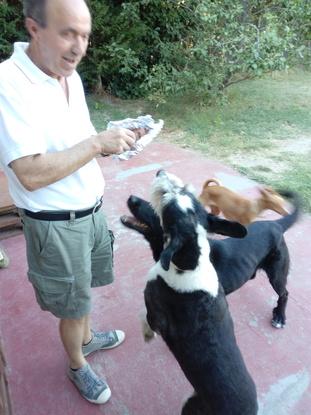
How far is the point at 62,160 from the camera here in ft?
5.26

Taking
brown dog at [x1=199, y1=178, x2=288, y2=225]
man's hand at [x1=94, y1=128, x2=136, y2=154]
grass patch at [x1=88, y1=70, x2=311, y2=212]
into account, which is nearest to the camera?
man's hand at [x1=94, y1=128, x2=136, y2=154]

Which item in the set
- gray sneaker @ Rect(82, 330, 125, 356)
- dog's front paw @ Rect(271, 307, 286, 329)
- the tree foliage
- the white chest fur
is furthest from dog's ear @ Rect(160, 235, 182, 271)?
the tree foliage

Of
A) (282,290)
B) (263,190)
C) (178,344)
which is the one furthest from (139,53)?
(178,344)

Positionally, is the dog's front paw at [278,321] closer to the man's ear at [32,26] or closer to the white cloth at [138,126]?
the white cloth at [138,126]

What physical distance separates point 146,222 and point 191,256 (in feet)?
1.33

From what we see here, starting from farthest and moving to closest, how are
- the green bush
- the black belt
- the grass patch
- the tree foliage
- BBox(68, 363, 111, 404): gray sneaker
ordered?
the green bush, the tree foliage, the grass patch, BBox(68, 363, 111, 404): gray sneaker, the black belt

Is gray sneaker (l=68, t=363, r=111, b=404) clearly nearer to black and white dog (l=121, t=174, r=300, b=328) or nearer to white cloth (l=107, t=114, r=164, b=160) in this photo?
black and white dog (l=121, t=174, r=300, b=328)

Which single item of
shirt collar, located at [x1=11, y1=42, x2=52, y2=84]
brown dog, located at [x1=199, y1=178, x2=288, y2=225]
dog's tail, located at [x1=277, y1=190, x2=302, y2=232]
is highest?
shirt collar, located at [x1=11, y1=42, x2=52, y2=84]

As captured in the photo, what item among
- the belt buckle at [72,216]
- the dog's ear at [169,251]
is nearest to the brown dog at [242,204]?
the dog's ear at [169,251]

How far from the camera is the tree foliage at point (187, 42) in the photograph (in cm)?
693

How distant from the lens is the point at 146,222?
233 cm

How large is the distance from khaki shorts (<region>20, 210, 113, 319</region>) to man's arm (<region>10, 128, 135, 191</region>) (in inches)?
11.1

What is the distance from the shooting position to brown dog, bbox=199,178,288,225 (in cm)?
342

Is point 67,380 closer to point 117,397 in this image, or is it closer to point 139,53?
point 117,397
